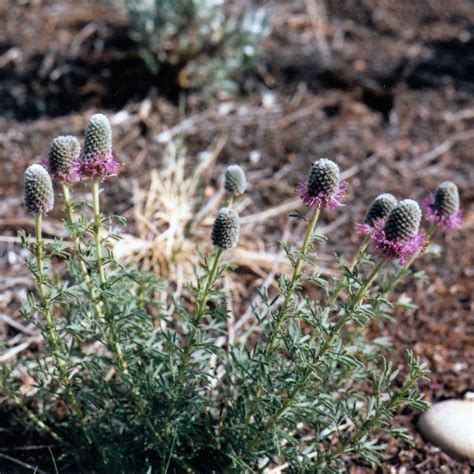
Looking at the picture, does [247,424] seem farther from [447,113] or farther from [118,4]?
[118,4]

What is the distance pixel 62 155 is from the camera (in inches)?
85.3

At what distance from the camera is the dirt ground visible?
381 cm

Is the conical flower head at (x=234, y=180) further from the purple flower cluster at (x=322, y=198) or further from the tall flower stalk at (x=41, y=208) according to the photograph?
the tall flower stalk at (x=41, y=208)

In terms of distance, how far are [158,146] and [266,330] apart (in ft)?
8.18

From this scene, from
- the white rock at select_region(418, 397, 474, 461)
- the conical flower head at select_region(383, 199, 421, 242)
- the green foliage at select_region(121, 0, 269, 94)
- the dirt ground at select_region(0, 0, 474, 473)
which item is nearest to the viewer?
the conical flower head at select_region(383, 199, 421, 242)

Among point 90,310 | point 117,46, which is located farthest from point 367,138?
point 90,310

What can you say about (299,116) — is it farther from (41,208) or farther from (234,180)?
(41,208)

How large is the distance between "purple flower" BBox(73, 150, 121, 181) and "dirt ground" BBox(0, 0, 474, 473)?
1.43 meters

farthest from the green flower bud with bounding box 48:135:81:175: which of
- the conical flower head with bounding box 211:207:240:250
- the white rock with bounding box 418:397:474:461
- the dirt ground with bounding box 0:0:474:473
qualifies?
the white rock with bounding box 418:397:474:461

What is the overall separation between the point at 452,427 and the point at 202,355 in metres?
1.11

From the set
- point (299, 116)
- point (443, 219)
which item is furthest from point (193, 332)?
point (299, 116)

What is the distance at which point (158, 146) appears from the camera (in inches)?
179

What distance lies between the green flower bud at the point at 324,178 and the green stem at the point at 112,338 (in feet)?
2.21

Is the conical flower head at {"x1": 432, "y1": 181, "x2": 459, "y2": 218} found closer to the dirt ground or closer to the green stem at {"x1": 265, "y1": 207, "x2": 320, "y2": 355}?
the green stem at {"x1": 265, "y1": 207, "x2": 320, "y2": 355}
